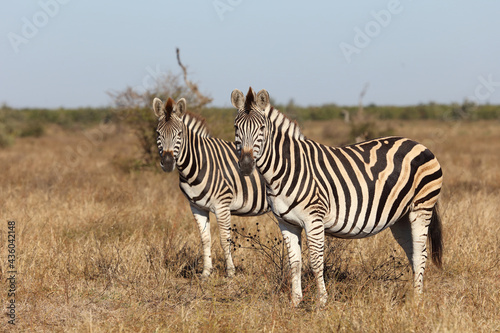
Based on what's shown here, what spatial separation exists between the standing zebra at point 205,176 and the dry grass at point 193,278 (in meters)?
0.41

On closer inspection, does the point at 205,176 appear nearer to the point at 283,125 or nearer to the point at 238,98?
the point at 283,125

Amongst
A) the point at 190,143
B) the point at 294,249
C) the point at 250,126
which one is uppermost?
the point at 190,143

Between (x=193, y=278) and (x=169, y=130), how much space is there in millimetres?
1774

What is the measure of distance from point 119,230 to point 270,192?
11.7 ft

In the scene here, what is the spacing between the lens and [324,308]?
4.46m

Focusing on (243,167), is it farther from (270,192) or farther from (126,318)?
(126,318)

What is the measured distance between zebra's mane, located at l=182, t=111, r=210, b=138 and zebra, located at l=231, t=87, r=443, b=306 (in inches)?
76.3

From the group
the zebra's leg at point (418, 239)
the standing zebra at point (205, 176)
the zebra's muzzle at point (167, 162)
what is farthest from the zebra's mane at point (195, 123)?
the zebra's leg at point (418, 239)

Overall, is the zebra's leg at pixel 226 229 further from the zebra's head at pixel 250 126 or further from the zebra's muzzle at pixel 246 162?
the zebra's muzzle at pixel 246 162

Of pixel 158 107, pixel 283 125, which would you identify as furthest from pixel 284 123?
pixel 158 107

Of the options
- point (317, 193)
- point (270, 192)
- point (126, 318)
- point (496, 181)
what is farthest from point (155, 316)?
point (496, 181)

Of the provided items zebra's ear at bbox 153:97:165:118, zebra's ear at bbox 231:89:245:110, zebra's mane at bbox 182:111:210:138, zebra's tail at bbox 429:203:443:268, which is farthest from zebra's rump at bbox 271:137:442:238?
zebra's mane at bbox 182:111:210:138

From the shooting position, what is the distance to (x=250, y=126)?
4.20m

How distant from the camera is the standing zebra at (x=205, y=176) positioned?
223 inches
